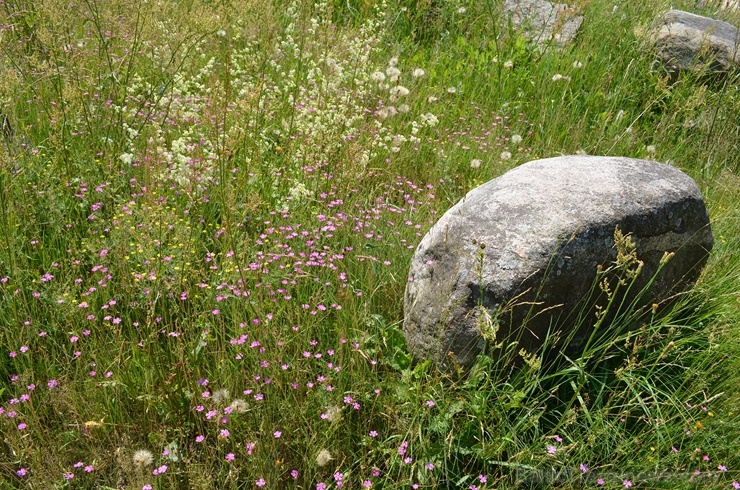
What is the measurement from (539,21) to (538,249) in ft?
15.4

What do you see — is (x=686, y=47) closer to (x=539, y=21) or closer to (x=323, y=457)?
(x=539, y=21)

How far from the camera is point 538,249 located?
8.93 ft

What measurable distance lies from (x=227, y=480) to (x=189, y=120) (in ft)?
8.54

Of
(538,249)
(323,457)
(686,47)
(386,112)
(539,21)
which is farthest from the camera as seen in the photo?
(539,21)

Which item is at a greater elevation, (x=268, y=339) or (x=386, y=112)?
(x=386, y=112)

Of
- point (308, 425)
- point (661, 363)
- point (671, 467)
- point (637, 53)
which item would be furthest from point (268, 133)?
point (637, 53)

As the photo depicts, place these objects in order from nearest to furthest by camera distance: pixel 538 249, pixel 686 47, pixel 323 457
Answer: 1. pixel 323 457
2. pixel 538 249
3. pixel 686 47

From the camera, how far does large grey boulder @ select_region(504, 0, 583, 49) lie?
6379 millimetres

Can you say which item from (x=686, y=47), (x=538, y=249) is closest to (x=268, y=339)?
A: (x=538, y=249)

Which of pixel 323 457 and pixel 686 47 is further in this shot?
pixel 686 47

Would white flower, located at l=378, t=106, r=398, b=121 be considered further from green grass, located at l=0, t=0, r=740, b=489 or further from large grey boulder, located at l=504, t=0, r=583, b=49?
large grey boulder, located at l=504, t=0, r=583, b=49

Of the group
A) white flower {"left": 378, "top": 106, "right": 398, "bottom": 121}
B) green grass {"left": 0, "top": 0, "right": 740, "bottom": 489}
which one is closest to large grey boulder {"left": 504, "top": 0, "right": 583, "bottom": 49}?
white flower {"left": 378, "top": 106, "right": 398, "bottom": 121}

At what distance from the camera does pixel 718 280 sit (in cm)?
341

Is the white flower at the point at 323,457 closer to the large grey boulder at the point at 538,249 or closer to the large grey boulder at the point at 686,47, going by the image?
the large grey boulder at the point at 538,249
